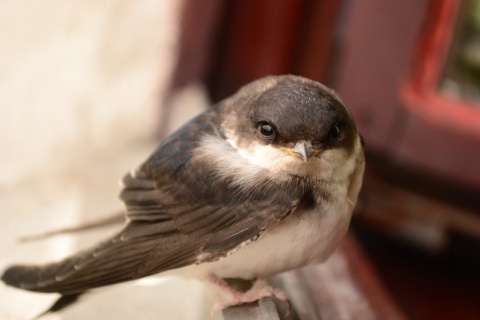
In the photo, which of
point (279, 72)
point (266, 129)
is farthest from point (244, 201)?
point (279, 72)

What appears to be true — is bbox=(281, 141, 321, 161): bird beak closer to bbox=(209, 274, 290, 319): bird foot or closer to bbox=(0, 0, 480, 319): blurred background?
bbox=(209, 274, 290, 319): bird foot

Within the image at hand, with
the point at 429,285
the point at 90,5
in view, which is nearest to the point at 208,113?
the point at 90,5

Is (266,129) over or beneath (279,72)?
over

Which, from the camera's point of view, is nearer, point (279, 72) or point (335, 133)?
point (335, 133)

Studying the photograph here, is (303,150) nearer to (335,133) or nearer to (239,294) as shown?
(335,133)

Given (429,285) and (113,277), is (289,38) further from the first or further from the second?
(113,277)

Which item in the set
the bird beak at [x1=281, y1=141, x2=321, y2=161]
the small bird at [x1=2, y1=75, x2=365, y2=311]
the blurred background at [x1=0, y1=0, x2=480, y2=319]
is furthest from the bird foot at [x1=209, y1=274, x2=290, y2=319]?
the blurred background at [x1=0, y1=0, x2=480, y2=319]
